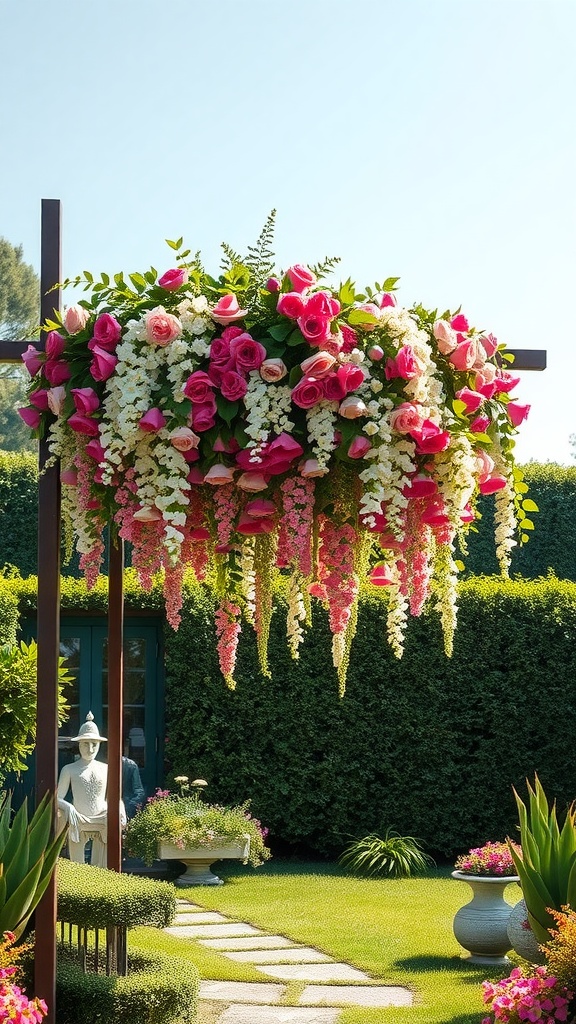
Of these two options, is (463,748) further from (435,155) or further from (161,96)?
(161,96)

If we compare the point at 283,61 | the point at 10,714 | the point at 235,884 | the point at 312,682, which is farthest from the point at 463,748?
the point at 283,61

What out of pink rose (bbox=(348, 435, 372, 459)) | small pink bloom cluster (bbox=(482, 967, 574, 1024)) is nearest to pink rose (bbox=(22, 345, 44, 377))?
pink rose (bbox=(348, 435, 372, 459))

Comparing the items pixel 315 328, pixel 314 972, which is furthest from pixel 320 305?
pixel 314 972

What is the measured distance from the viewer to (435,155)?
640cm

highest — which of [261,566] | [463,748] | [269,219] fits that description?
[269,219]

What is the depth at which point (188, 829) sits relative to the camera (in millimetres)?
9023

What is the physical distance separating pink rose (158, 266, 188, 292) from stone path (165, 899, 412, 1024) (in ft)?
10.9

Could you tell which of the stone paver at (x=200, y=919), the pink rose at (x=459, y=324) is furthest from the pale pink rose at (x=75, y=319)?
the stone paver at (x=200, y=919)

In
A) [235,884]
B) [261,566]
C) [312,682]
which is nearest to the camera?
[261,566]

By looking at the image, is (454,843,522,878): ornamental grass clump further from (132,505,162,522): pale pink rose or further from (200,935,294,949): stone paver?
(132,505,162,522): pale pink rose

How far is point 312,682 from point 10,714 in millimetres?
4273

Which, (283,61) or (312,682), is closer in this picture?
(283,61)

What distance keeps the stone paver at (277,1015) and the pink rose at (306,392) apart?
3103 millimetres

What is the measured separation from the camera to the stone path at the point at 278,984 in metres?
5.25
